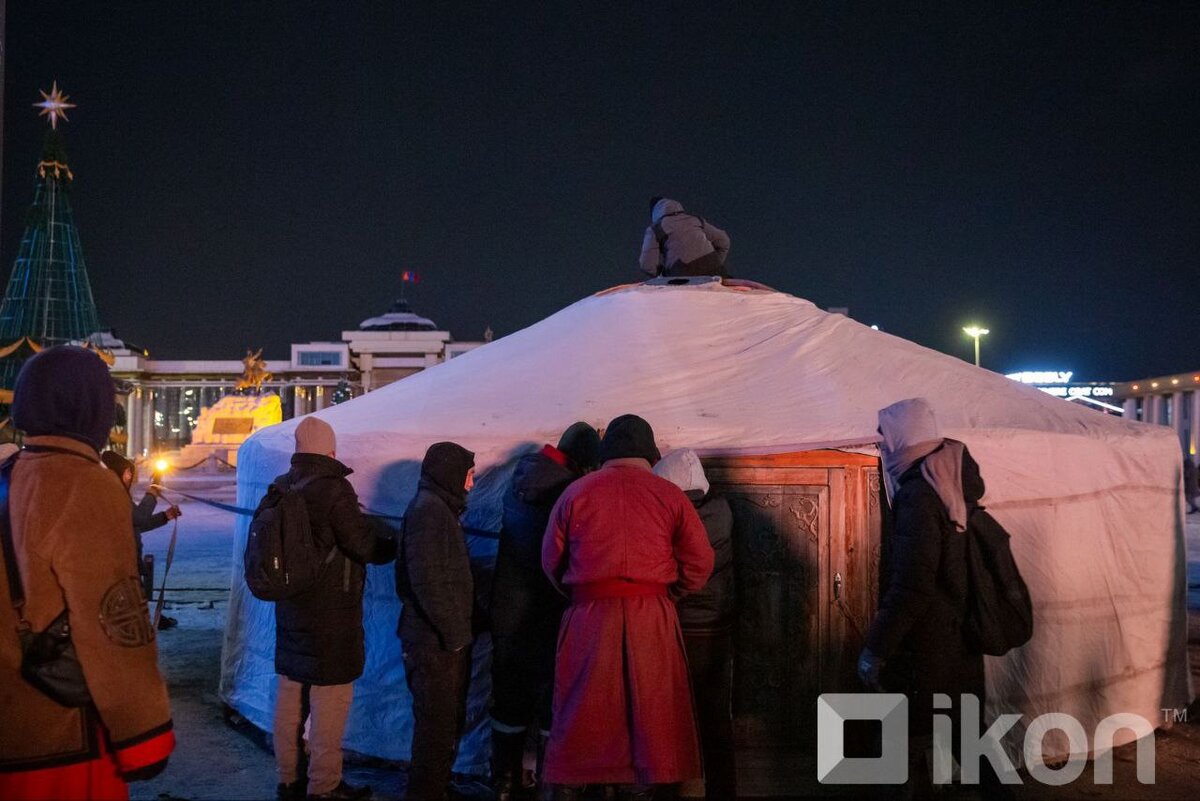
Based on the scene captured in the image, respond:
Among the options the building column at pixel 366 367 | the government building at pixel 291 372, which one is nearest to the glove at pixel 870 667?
the government building at pixel 291 372

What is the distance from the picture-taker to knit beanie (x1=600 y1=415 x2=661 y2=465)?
2.82 meters

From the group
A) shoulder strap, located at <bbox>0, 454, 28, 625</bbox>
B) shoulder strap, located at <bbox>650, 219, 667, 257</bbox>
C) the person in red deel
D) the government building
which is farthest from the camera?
the government building

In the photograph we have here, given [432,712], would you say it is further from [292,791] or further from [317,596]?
[292,791]

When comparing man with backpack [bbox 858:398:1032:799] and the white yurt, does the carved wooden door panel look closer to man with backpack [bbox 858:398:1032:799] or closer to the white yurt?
the white yurt

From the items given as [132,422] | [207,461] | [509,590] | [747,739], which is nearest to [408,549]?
[509,590]

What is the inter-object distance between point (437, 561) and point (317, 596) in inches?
20.9

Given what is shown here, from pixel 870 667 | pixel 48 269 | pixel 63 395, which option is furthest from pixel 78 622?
pixel 48 269

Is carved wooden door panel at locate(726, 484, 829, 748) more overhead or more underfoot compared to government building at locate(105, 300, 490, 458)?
more underfoot

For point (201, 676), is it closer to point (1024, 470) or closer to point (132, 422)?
point (1024, 470)

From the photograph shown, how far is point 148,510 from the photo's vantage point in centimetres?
572

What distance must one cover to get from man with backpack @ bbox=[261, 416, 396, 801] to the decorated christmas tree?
1181 inches

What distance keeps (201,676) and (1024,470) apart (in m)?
4.98

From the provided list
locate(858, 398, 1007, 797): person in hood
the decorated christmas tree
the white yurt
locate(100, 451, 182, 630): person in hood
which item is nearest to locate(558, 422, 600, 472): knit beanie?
the white yurt

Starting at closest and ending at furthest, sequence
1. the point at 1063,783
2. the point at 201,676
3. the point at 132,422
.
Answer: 1. the point at 1063,783
2. the point at 201,676
3. the point at 132,422
